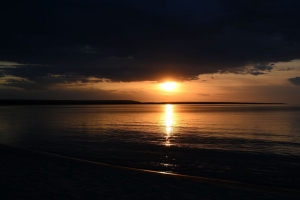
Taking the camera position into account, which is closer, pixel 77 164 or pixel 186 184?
pixel 186 184

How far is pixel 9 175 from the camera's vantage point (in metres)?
12.3

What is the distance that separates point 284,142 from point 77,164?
838 inches

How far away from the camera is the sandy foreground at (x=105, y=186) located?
10.0 meters

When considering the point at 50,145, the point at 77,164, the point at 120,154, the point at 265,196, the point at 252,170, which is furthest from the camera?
the point at 50,145

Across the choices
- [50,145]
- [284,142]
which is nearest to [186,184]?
[50,145]

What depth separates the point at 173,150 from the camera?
24078mm

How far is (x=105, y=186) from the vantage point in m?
11.1

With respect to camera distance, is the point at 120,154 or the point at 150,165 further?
the point at 120,154

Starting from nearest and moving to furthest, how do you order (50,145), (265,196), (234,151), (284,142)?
(265,196) < (234,151) < (50,145) < (284,142)

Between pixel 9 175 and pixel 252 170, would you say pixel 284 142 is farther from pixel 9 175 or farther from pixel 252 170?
pixel 9 175

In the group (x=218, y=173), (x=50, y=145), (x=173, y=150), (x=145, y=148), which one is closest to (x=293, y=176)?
(x=218, y=173)

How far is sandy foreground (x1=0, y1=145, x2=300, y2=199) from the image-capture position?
32.9 feet

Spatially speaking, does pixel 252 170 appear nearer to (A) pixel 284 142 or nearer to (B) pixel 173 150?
(B) pixel 173 150

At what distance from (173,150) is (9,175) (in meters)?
13.9
